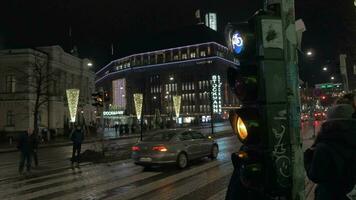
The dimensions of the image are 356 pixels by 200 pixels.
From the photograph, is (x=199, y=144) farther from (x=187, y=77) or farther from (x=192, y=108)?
(x=187, y=77)

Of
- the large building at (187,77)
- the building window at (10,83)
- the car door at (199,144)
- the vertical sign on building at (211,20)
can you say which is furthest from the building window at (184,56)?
the car door at (199,144)

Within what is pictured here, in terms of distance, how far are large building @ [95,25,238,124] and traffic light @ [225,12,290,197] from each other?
129 metres

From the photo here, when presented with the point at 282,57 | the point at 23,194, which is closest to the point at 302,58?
the point at 282,57

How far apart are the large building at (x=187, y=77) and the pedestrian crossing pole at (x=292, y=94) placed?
12885 centimetres

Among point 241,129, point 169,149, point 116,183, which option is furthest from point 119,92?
point 241,129

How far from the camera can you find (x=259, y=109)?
13.4ft

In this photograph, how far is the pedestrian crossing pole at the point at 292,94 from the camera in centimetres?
420

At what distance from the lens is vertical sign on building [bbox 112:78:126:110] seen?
170 metres

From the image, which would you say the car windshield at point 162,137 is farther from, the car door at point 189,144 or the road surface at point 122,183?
the road surface at point 122,183

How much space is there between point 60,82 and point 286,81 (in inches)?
2784

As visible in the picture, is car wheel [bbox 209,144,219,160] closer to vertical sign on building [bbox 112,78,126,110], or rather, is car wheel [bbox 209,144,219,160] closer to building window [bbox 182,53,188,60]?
building window [bbox 182,53,188,60]

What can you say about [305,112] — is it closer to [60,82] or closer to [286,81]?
[60,82]

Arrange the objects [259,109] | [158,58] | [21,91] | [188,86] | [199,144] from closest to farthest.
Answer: [259,109] → [199,144] → [21,91] → [188,86] → [158,58]

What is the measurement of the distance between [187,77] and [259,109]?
144857 mm
